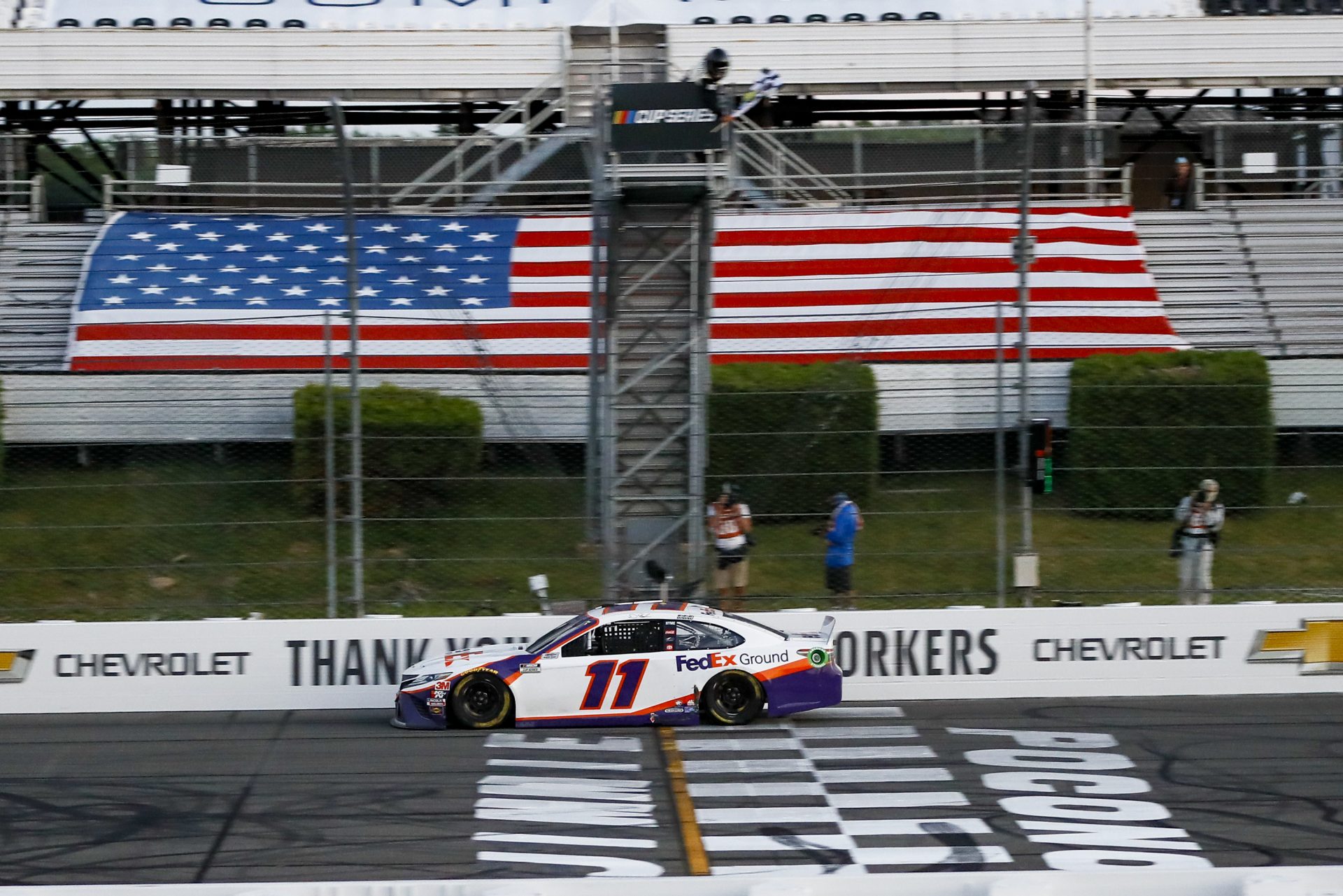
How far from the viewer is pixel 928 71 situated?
71.6 feet

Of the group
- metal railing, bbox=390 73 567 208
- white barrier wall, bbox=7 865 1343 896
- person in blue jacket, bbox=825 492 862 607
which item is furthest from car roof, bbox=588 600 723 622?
metal railing, bbox=390 73 567 208

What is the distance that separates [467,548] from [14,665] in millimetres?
3836

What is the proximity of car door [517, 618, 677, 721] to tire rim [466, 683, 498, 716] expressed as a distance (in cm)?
20

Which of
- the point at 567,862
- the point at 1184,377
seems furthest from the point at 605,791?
the point at 1184,377

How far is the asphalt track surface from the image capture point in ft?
25.9

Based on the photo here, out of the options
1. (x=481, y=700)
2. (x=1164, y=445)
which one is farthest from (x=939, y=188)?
(x=481, y=700)

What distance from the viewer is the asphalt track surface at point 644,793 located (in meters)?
7.89

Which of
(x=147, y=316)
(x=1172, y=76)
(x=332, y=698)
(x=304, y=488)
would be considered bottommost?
(x=332, y=698)

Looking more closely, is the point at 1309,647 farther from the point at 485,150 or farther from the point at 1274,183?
the point at 485,150

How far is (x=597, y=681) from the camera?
36.9 feet

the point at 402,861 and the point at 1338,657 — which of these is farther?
the point at 1338,657

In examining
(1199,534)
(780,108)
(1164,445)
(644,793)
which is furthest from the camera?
(780,108)

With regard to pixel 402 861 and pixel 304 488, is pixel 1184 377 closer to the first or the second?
pixel 304 488

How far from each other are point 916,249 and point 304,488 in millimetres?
8405
